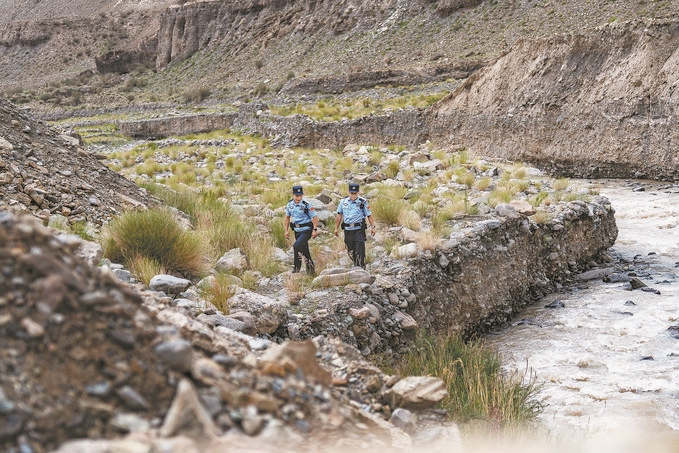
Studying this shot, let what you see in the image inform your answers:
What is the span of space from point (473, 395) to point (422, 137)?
1710 cm

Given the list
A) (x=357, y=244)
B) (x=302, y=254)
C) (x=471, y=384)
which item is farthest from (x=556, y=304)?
(x=471, y=384)

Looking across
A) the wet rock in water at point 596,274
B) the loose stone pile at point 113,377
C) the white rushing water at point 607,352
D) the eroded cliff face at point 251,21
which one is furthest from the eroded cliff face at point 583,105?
the eroded cliff face at point 251,21

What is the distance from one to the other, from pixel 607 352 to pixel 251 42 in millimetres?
62370

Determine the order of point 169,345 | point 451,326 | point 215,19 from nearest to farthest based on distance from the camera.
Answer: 1. point 169,345
2. point 451,326
3. point 215,19

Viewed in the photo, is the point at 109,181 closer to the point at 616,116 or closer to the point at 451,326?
the point at 451,326

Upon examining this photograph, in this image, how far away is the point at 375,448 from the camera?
2160 mm

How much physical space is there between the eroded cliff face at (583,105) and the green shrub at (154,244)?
499 inches

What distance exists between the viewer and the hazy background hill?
127 ft

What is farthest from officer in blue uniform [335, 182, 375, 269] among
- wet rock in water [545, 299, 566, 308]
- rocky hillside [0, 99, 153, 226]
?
wet rock in water [545, 299, 566, 308]

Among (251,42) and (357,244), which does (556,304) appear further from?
(251,42)

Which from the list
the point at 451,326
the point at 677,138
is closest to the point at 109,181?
the point at 451,326

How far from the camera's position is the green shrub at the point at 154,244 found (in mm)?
5254

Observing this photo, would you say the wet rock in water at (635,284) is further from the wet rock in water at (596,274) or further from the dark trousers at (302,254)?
the dark trousers at (302,254)

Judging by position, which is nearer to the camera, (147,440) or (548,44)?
(147,440)
